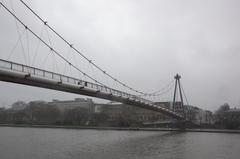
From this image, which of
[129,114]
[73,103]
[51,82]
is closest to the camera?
[51,82]

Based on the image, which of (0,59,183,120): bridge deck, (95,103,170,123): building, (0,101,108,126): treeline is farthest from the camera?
(95,103,170,123): building

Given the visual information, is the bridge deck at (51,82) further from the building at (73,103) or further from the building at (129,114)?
the building at (73,103)

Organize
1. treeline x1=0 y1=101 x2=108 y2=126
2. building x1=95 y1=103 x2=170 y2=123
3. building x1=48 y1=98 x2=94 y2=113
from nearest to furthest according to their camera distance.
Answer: treeline x1=0 y1=101 x2=108 y2=126 → building x1=95 y1=103 x2=170 y2=123 → building x1=48 y1=98 x2=94 y2=113

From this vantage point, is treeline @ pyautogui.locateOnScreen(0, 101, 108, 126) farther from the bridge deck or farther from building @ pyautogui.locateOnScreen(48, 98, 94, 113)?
the bridge deck

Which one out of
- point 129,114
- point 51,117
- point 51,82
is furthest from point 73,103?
point 51,82

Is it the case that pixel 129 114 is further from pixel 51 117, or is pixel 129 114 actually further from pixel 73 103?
pixel 73 103

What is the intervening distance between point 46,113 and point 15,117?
11347 mm

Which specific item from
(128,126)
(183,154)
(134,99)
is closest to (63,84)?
(183,154)

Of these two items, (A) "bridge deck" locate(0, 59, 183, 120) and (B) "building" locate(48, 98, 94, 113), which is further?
(B) "building" locate(48, 98, 94, 113)

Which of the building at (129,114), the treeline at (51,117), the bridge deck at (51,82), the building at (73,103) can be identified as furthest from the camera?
the building at (73,103)

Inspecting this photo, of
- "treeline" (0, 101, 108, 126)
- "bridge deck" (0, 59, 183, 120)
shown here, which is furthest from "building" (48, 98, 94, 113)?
"bridge deck" (0, 59, 183, 120)

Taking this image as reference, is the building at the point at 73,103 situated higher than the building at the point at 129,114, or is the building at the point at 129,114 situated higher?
the building at the point at 73,103

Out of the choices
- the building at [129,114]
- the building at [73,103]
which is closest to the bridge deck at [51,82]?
the building at [129,114]

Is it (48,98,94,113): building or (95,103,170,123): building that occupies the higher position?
(48,98,94,113): building
